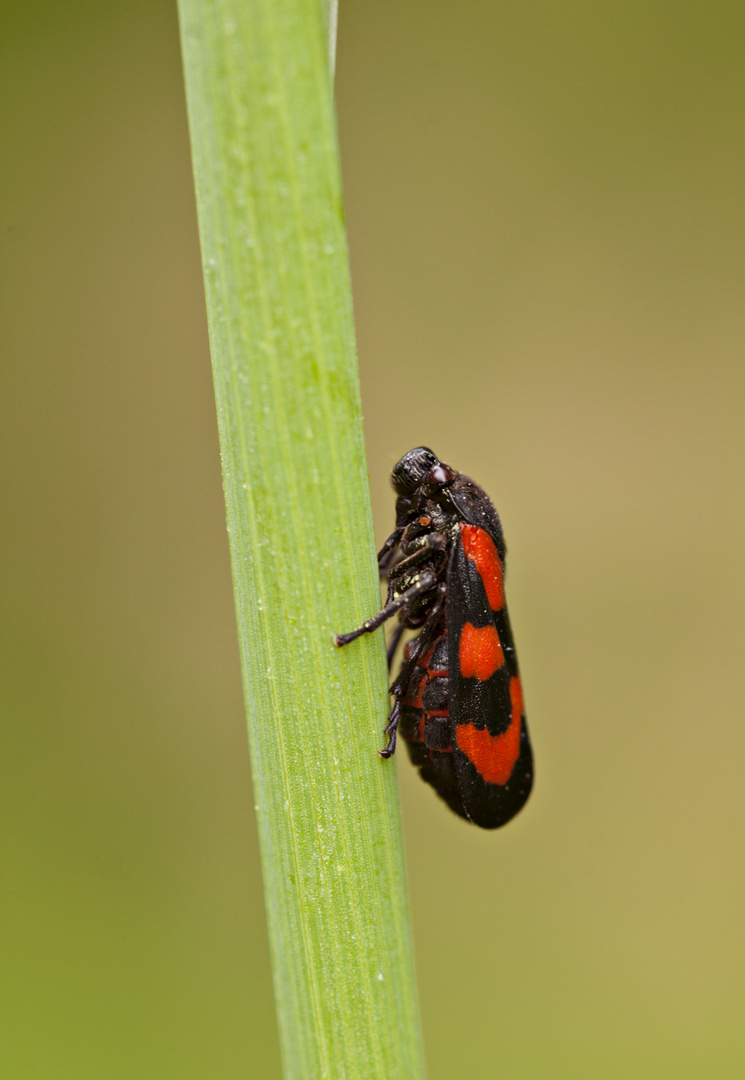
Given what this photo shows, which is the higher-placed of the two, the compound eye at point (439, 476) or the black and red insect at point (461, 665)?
the compound eye at point (439, 476)

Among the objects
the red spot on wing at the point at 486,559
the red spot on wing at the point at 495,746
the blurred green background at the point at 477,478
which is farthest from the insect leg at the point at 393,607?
the blurred green background at the point at 477,478

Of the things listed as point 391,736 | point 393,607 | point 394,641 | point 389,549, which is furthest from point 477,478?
point 391,736

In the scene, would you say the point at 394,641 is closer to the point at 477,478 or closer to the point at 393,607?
the point at 393,607

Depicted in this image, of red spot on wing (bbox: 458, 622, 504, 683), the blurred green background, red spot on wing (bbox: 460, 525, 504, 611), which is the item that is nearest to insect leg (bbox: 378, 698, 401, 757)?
red spot on wing (bbox: 458, 622, 504, 683)

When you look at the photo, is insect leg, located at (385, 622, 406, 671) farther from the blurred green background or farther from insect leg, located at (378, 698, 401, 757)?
the blurred green background

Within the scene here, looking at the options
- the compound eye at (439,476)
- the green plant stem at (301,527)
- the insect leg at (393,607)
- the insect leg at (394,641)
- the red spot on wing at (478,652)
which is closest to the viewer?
the green plant stem at (301,527)

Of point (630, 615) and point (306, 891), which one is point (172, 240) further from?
point (306, 891)

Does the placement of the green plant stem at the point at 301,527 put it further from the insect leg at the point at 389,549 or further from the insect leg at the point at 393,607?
the insect leg at the point at 389,549
